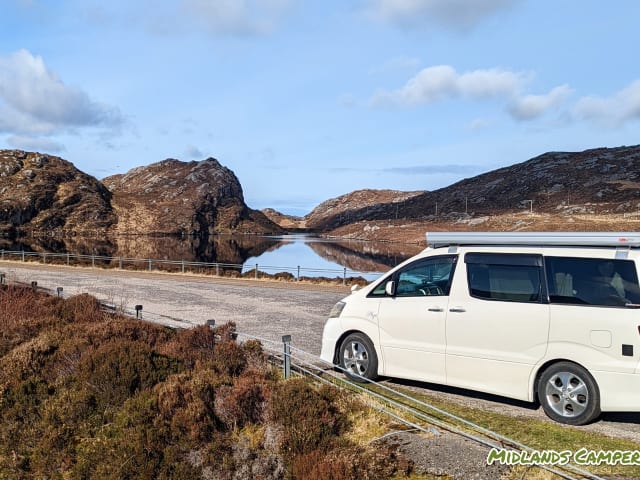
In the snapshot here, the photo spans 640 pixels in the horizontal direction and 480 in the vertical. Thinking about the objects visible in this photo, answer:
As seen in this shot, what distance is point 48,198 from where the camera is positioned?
541 ft

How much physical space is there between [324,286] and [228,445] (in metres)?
19.7

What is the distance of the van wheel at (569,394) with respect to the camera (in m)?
6.07

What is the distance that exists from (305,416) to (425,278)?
2744 millimetres

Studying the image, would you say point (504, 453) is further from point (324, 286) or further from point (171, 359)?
point (324, 286)

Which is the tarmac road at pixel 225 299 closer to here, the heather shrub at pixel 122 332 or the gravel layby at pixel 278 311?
the gravel layby at pixel 278 311

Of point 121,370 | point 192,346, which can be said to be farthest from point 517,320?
point 192,346

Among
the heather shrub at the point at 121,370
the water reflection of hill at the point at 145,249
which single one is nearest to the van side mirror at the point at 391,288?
the heather shrub at the point at 121,370

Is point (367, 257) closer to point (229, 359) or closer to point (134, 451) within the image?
point (229, 359)

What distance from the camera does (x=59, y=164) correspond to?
625ft

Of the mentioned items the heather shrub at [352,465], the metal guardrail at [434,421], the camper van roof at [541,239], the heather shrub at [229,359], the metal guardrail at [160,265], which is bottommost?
the heather shrub at [352,465]

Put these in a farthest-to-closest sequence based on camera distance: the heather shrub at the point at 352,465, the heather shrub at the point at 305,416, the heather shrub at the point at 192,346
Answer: the heather shrub at the point at 192,346 → the heather shrub at the point at 305,416 → the heather shrub at the point at 352,465

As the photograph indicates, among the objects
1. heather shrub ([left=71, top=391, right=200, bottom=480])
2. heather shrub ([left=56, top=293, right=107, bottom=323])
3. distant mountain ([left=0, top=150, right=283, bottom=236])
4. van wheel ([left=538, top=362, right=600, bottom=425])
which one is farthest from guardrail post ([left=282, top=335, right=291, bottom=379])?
distant mountain ([left=0, top=150, right=283, bottom=236])

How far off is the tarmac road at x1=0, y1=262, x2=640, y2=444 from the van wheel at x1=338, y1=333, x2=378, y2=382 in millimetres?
728

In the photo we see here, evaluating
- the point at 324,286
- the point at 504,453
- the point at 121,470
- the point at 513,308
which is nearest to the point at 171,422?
the point at 121,470
